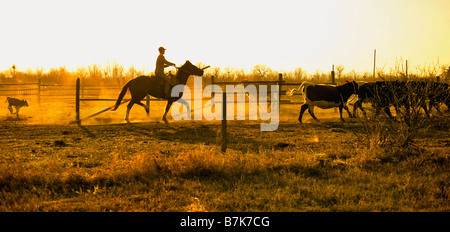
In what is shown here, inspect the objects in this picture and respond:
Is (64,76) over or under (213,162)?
over

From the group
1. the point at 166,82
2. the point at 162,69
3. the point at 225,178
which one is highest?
the point at 162,69

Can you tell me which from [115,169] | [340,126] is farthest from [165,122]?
Answer: [115,169]

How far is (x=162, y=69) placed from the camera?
12258 mm

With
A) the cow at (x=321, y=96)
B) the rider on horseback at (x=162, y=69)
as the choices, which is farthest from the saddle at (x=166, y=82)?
the cow at (x=321, y=96)

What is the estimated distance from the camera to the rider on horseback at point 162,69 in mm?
12047

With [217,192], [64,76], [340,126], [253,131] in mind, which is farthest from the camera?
[64,76]

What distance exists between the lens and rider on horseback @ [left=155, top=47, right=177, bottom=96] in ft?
39.5

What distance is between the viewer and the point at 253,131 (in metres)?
10.3

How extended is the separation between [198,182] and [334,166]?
231cm

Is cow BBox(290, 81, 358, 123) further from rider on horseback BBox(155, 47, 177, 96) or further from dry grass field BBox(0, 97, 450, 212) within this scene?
rider on horseback BBox(155, 47, 177, 96)

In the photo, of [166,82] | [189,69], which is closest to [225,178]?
[166,82]

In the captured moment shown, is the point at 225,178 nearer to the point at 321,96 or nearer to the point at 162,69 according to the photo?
the point at 162,69

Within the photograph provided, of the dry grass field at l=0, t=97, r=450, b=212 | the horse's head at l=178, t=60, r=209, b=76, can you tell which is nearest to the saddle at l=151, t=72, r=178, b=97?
the horse's head at l=178, t=60, r=209, b=76
